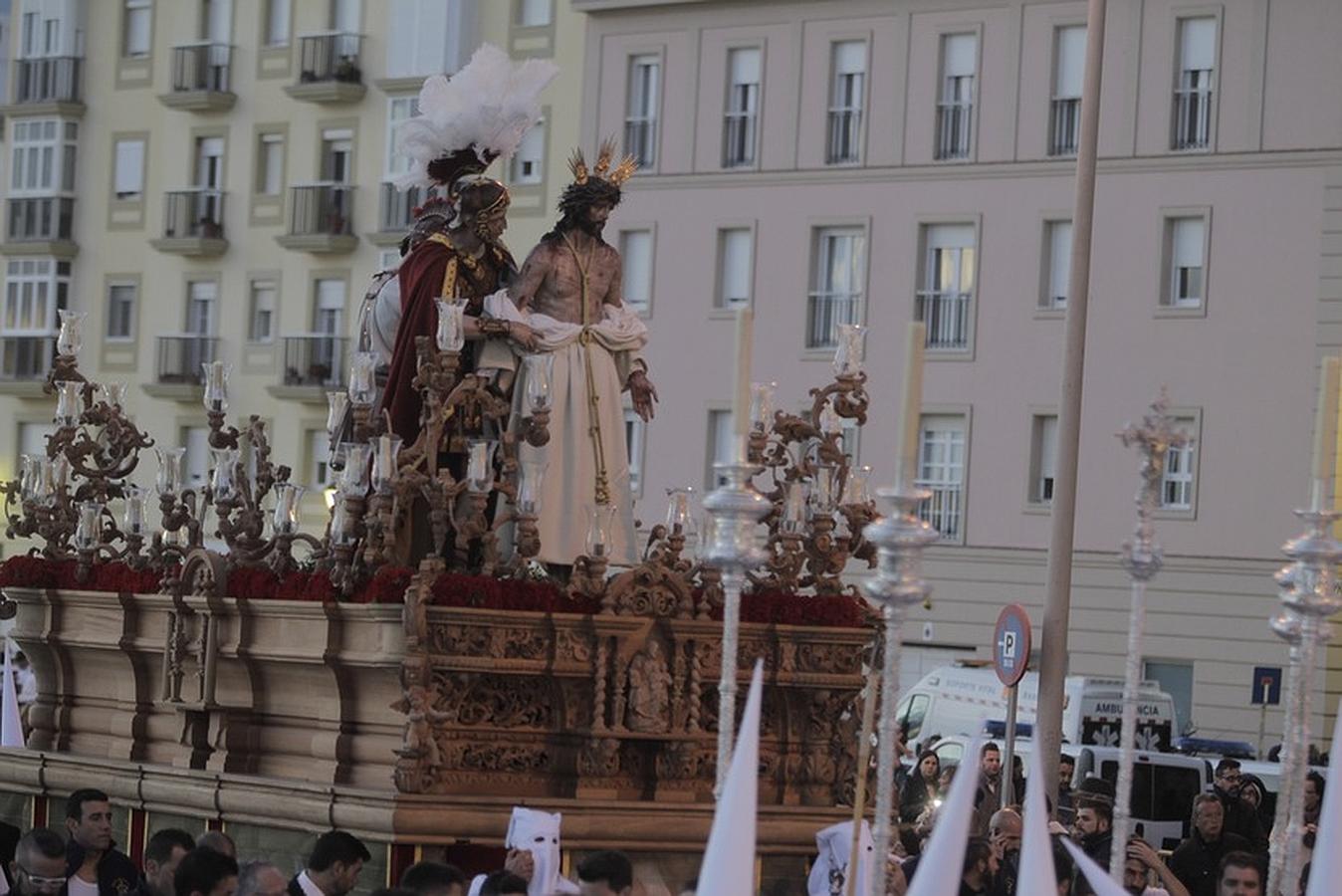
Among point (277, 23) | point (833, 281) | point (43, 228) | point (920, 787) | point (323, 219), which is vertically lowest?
point (920, 787)

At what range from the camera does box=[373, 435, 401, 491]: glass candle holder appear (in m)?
14.5

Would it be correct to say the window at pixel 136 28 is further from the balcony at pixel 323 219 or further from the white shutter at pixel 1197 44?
the white shutter at pixel 1197 44

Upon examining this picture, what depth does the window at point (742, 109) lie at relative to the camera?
45.5 meters

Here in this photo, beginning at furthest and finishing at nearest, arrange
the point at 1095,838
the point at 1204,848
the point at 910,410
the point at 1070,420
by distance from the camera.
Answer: the point at 1070,420 < the point at 1204,848 < the point at 1095,838 < the point at 910,410

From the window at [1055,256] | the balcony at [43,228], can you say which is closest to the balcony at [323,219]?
the balcony at [43,228]

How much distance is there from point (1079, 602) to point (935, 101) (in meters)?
6.55

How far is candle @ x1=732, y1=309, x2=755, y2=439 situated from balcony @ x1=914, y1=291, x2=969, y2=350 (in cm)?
3424

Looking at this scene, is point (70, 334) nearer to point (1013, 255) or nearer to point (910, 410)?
point (910, 410)

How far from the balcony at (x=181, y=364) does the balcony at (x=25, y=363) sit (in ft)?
7.30

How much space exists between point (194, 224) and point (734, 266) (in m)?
10.6

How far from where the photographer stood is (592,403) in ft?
50.7

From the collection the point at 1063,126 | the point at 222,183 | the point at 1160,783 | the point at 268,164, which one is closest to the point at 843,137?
the point at 1063,126

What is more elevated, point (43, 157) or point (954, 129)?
point (954, 129)

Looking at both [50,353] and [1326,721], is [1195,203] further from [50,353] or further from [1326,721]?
[50,353]
